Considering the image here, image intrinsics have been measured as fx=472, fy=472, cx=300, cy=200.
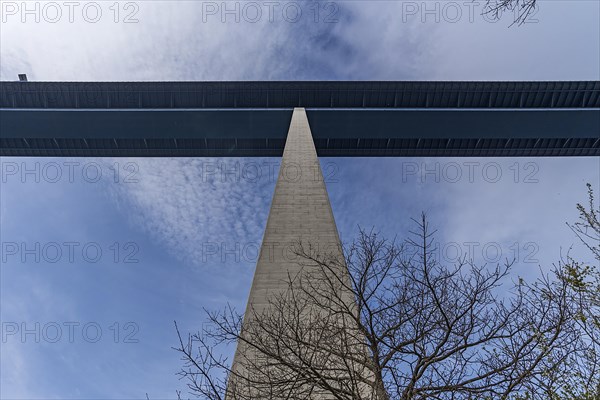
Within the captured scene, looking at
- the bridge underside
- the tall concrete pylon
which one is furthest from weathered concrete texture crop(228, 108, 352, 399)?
the bridge underside

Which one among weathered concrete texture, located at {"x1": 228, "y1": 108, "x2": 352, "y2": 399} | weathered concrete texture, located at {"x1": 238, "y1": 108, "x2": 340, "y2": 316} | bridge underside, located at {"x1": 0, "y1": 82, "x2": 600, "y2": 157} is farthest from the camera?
bridge underside, located at {"x1": 0, "y1": 82, "x2": 600, "y2": 157}

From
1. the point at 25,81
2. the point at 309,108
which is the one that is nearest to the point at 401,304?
the point at 309,108

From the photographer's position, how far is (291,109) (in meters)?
16.4

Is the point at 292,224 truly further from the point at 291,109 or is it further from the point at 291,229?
the point at 291,109

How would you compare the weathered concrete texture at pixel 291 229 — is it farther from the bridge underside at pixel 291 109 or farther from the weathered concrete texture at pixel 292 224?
the bridge underside at pixel 291 109

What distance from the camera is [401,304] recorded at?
16.8 feet

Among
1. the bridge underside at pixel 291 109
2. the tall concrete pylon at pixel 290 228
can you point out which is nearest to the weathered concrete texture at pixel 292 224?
the tall concrete pylon at pixel 290 228

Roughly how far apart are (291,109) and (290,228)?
8335 millimetres

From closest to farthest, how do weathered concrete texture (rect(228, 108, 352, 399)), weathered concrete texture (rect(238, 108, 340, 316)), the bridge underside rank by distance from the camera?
1. weathered concrete texture (rect(228, 108, 352, 399))
2. weathered concrete texture (rect(238, 108, 340, 316))
3. the bridge underside

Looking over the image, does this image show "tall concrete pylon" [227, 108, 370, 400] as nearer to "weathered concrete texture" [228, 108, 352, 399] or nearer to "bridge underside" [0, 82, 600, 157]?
"weathered concrete texture" [228, 108, 352, 399]

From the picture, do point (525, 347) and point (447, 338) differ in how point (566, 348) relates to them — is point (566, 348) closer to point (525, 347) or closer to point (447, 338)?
point (525, 347)

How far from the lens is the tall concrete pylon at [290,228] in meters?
7.73

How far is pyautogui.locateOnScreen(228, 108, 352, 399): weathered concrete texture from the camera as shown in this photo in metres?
7.72

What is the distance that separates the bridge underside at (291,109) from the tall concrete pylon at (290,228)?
18.9 ft
